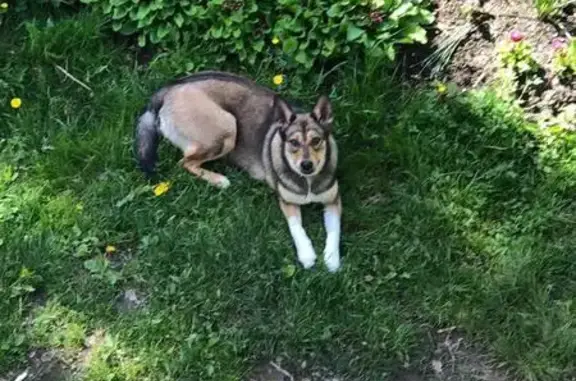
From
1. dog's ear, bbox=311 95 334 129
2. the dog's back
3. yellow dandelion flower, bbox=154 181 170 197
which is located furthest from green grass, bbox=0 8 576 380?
dog's ear, bbox=311 95 334 129

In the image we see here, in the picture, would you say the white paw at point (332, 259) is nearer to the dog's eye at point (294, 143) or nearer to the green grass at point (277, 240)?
the green grass at point (277, 240)

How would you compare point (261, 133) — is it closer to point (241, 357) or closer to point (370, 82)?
point (370, 82)

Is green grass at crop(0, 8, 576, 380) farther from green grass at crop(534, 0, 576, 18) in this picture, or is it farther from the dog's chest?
green grass at crop(534, 0, 576, 18)

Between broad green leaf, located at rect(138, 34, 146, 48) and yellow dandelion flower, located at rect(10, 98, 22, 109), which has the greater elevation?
broad green leaf, located at rect(138, 34, 146, 48)

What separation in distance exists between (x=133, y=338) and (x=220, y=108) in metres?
1.41

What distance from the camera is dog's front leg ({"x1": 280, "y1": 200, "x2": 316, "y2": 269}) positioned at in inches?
187

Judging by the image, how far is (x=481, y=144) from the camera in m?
5.21

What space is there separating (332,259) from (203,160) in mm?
960

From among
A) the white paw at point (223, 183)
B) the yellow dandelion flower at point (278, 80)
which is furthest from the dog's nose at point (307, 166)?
the yellow dandelion flower at point (278, 80)

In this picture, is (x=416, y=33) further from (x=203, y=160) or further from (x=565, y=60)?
(x=203, y=160)

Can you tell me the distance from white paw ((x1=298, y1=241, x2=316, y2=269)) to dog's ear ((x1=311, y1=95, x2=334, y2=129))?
0.62m

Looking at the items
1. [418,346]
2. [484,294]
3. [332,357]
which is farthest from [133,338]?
[484,294]

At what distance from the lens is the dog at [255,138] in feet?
15.9

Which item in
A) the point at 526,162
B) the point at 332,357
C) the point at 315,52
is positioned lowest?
the point at 332,357
